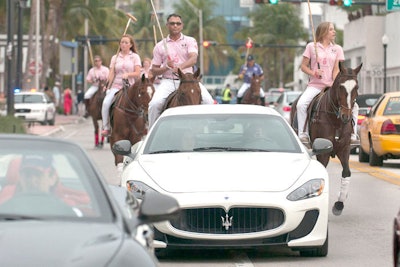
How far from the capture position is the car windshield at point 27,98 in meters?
55.0

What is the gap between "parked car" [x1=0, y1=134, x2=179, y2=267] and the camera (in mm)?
6211

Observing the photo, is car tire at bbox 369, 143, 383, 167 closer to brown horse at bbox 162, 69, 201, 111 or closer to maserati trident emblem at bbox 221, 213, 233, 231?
brown horse at bbox 162, 69, 201, 111

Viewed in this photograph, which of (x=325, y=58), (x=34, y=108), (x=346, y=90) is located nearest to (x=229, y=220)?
(x=346, y=90)

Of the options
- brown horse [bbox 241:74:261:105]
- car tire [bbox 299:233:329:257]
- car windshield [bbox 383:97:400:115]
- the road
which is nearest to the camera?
the road

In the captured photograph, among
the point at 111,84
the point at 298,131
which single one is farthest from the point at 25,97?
the point at 298,131

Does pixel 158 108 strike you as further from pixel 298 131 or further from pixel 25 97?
pixel 25 97

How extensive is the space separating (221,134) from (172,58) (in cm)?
650

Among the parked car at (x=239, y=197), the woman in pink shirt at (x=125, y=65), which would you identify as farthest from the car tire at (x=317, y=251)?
the woman in pink shirt at (x=125, y=65)

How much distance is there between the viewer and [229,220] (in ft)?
37.8

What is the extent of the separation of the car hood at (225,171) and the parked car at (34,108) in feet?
138

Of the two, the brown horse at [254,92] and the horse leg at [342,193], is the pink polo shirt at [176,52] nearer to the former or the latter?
the horse leg at [342,193]

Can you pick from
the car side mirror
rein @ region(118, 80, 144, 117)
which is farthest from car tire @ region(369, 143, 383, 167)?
the car side mirror

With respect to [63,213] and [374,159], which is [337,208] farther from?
[374,159]

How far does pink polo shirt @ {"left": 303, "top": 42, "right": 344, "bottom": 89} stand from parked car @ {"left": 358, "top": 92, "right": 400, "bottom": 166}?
7.95 m
